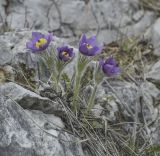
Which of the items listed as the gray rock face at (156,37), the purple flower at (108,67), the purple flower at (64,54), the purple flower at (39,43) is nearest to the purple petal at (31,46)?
the purple flower at (39,43)

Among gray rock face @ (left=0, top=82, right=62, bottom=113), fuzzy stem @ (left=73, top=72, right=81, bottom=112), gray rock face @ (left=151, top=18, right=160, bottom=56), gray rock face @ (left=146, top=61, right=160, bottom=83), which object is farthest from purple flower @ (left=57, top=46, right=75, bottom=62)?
gray rock face @ (left=151, top=18, right=160, bottom=56)

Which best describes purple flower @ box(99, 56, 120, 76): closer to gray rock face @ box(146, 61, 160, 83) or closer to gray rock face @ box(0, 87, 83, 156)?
gray rock face @ box(0, 87, 83, 156)

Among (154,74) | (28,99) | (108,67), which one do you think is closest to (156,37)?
(154,74)

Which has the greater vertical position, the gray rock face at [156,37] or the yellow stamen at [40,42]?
the yellow stamen at [40,42]

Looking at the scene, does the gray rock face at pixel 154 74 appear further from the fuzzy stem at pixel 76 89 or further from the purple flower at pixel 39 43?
the purple flower at pixel 39 43

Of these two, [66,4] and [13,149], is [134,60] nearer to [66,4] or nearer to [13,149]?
[66,4]

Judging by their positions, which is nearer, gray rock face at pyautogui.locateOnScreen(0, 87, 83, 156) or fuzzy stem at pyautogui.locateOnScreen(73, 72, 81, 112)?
gray rock face at pyautogui.locateOnScreen(0, 87, 83, 156)
